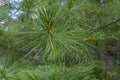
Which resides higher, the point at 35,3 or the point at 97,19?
the point at 35,3

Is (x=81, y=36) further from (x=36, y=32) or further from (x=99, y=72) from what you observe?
(x=99, y=72)

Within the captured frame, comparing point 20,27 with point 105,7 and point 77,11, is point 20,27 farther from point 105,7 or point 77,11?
point 105,7

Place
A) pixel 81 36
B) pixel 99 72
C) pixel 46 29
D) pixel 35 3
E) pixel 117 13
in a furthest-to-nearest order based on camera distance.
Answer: pixel 99 72, pixel 117 13, pixel 35 3, pixel 81 36, pixel 46 29

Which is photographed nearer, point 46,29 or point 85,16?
point 46,29

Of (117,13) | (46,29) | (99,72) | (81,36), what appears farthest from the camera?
(99,72)

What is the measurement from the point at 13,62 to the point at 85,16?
1.60 feet

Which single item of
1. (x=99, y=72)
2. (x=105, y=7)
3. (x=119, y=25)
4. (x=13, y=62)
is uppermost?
(x=105, y=7)

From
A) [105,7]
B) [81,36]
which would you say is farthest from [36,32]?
[105,7]

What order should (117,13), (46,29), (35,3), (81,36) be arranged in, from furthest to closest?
1. (117,13)
2. (35,3)
3. (81,36)
4. (46,29)

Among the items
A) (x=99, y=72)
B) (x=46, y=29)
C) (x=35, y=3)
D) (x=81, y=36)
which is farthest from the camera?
(x=99, y=72)

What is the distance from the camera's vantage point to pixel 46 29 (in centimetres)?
100

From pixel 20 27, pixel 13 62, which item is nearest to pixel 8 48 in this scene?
pixel 13 62

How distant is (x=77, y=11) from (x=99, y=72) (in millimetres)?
383

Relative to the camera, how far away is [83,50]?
1.37m
